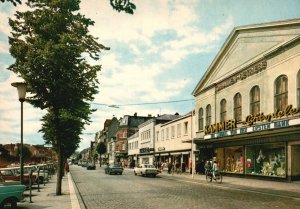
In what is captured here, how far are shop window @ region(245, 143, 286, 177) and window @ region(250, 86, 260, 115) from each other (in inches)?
111

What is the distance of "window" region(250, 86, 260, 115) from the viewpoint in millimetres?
29206

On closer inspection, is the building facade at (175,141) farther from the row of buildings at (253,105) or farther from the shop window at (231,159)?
the shop window at (231,159)

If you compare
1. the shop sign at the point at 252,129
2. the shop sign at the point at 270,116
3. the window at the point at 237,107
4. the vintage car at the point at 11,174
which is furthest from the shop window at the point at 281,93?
the vintage car at the point at 11,174

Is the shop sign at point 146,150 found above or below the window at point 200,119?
below

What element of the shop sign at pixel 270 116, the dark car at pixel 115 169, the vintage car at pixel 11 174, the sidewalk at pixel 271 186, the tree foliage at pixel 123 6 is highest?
the tree foliage at pixel 123 6

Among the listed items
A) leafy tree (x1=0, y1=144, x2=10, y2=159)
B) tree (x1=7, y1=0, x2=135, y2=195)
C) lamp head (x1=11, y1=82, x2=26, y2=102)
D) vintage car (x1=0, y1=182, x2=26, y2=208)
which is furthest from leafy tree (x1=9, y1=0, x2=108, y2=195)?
leafy tree (x1=0, y1=144, x2=10, y2=159)

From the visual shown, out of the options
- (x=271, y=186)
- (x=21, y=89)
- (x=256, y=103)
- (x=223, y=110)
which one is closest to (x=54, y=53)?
(x=21, y=89)

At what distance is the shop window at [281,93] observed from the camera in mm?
25266

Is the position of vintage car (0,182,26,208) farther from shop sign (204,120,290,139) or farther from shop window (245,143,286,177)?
shop window (245,143,286,177)

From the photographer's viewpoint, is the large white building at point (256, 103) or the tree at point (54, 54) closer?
the tree at point (54, 54)

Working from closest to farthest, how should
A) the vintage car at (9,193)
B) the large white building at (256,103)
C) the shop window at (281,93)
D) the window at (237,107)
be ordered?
1. the vintage car at (9,193)
2. the large white building at (256,103)
3. the shop window at (281,93)
4. the window at (237,107)

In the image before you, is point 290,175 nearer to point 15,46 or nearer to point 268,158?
point 268,158

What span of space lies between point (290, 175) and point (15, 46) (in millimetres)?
18932

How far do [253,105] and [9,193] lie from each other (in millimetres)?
21842
